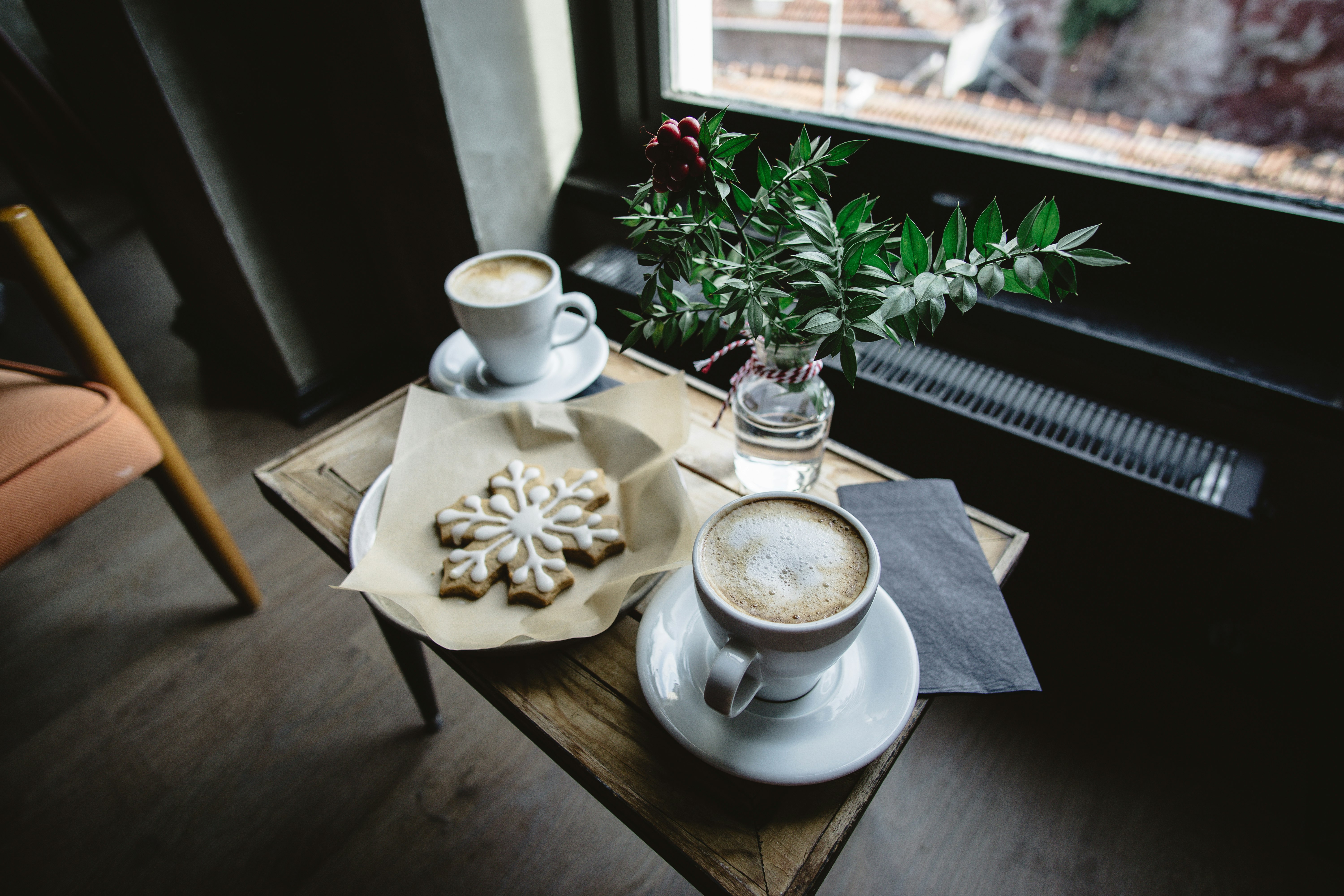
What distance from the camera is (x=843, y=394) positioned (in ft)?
4.29

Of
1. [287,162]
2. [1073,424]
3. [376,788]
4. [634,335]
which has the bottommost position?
[376,788]

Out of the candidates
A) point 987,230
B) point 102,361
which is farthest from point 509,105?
point 987,230

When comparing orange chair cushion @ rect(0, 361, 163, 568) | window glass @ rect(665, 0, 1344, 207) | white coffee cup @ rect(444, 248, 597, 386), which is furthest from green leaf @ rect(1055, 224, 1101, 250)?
orange chair cushion @ rect(0, 361, 163, 568)


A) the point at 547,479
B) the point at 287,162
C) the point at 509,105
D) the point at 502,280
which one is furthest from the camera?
the point at 287,162

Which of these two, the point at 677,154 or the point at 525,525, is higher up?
the point at 677,154

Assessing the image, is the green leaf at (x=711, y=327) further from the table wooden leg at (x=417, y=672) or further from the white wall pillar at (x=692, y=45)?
the white wall pillar at (x=692, y=45)

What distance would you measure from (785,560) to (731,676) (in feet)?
0.35

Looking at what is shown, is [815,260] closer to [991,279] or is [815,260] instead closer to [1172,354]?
[991,279]

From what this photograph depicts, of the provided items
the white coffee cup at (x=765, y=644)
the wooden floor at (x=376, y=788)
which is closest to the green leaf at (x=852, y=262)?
the white coffee cup at (x=765, y=644)

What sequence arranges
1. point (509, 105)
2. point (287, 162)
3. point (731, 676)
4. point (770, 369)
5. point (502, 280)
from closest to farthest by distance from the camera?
point (731, 676) < point (770, 369) < point (502, 280) < point (509, 105) < point (287, 162)

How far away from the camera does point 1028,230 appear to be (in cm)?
55

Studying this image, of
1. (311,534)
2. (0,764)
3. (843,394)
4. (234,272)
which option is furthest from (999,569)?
(234,272)

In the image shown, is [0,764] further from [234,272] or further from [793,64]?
[793,64]

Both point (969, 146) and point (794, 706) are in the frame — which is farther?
point (969, 146)
